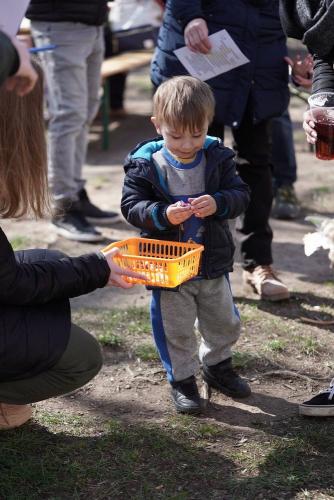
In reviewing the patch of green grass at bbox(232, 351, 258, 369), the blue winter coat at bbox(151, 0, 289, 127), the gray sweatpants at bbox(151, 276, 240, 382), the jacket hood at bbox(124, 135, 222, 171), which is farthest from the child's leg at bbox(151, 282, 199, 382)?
the blue winter coat at bbox(151, 0, 289, 127)

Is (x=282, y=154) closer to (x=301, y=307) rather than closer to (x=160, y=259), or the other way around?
(x=301, y=307)

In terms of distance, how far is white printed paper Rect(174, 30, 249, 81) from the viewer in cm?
402

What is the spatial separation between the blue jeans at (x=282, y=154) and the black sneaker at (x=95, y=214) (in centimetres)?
112

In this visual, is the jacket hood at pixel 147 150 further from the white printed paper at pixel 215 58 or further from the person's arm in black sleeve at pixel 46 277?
the white printed paper at pixel 215 58

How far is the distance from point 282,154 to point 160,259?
3128 mm

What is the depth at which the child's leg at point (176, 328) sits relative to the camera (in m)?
3.26

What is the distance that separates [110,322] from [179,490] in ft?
4.85

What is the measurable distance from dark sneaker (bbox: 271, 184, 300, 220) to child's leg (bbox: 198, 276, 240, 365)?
2.44m

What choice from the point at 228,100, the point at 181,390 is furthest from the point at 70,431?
the point at 228,100

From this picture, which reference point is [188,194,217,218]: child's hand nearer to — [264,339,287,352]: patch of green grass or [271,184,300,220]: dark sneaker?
[264,339,287,352]: patch of green grass

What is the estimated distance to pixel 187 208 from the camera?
3027 mm

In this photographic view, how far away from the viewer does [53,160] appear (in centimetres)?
525

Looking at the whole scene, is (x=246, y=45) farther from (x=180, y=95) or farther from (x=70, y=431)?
(x=70, y=431)

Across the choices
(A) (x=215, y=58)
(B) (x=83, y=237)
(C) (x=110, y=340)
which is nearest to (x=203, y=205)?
(C) (x=110, y=340)
